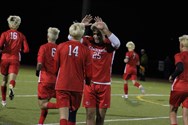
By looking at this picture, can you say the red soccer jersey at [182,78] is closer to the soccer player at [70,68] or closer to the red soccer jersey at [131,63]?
the soccer player at [70,68]

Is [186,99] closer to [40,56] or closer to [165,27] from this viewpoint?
[40,56]

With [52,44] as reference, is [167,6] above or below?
above

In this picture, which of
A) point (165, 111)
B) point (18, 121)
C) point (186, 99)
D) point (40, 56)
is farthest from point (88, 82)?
point (165, 111)

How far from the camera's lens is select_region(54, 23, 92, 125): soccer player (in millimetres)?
6418

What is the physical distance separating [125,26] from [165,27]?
4.00 metres

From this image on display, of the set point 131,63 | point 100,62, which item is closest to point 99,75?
point 100,62

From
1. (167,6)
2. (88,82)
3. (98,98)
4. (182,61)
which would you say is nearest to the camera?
(88,82)

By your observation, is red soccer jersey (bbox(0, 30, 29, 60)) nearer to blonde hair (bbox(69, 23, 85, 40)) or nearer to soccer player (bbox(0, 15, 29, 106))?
soccer player (bbox(0, 15, 29, 106))

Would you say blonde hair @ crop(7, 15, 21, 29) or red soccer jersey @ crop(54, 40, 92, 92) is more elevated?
blonde hair @ crop(7, 15, 21, 29)

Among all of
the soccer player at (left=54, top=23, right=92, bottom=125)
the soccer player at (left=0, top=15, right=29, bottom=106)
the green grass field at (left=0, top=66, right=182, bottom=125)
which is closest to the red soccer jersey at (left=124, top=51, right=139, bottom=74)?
the green grass field at (left=0, top=66, right=182, bottom=125)

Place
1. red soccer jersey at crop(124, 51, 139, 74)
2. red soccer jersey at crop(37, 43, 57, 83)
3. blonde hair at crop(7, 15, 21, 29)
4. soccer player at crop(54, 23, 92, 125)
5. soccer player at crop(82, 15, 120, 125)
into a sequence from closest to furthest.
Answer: soccer player at crop(54, 23, 92, 125), soccer player at crop(82, 15, 120, 125), red soccer jersey at crop(37, 43, 57, 83), blonde hair at crop(7, 15, 21, 29), red soccer jersey at crop(124, 51, 139, 74)

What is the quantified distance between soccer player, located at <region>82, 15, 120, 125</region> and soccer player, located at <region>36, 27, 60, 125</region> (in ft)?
4.35

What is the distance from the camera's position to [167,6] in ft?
140

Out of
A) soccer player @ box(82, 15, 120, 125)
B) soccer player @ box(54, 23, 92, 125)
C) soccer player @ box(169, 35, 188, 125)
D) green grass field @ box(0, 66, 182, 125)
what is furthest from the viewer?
green grass field @ box(0, 66, 182, 125)
